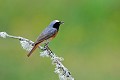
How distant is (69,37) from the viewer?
13094mm

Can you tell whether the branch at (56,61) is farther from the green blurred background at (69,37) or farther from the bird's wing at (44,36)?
the green blurred background at (69,37)

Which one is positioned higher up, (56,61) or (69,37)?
(69,37)

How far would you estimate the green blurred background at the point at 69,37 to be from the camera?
10.1 meters

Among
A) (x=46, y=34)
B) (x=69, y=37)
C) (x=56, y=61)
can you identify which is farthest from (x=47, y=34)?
(x=69, y=37)

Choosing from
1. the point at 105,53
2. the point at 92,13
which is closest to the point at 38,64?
the point at 105,53

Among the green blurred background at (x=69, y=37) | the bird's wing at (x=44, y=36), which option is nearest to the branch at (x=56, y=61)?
the bird's wing at (x=44, y=36)

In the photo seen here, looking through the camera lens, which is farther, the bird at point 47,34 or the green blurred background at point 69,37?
the green blurred background at point 69,37

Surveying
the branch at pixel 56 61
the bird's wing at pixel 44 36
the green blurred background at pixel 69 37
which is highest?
the green blurred background at pixel 69 37

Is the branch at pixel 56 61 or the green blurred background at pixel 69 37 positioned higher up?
the green blurred background at pixel 69 37

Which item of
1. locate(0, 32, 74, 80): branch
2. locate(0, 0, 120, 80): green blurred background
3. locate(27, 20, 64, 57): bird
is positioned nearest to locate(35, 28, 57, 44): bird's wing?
locate(27, 20, 64, 57): bird

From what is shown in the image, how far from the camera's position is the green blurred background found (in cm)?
1014

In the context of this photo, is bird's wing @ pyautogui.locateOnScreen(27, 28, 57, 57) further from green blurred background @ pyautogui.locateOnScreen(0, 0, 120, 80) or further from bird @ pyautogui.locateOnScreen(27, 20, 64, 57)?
green blurred background @ pyautogui.locateOnScreen(0, 0, 120, 80)

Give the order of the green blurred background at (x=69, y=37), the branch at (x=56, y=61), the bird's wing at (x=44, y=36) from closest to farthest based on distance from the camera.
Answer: the branch at (x=56, y=61) → the bird's wing at (x=44, y=36) → the green blurred background at (x=69, y=37)

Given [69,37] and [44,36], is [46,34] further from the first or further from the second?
[69,37]
